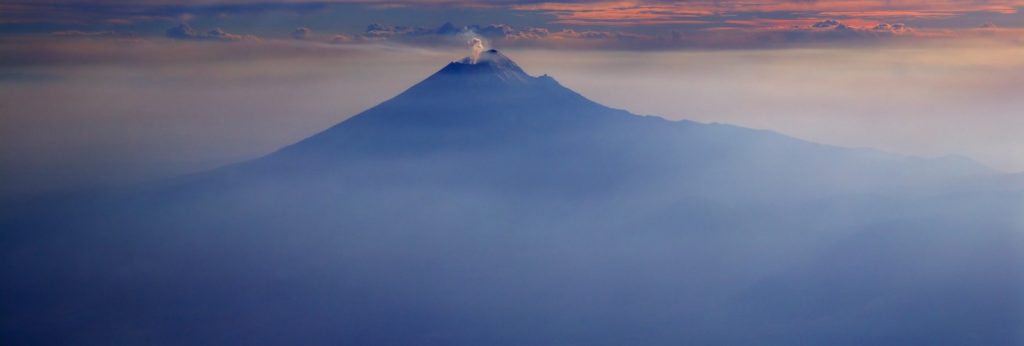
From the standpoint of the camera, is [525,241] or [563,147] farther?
[563,147]

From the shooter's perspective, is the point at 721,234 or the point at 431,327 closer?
→ the point at 431,327

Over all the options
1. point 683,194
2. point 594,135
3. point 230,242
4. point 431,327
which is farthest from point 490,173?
point 431,327

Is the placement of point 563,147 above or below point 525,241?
above

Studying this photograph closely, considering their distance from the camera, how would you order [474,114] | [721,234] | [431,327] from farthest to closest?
1. [474,114]
2. [721,234]
3. [431,327]

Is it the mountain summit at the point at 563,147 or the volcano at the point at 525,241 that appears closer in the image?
the volcano at the point at 525,241

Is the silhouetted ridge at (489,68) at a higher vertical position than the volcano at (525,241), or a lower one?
higher

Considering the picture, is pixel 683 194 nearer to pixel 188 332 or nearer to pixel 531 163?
pixel 531 163

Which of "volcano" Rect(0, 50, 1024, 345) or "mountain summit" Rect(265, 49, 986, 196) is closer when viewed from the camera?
"volcano" Rect(0, 50, 1024, 345)

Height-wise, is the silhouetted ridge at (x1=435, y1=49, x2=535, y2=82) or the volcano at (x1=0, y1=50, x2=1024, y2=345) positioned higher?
the silhouetted ridge at (x1=435, y1=49, x2=535, y2=82)
